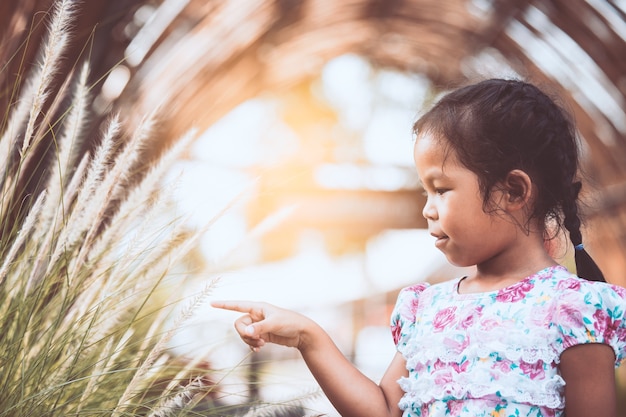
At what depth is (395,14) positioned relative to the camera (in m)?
7.18

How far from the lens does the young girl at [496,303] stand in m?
1.29

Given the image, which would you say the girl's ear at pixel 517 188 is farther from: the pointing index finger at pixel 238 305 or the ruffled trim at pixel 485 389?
the pointing index finger at pixel 238 305

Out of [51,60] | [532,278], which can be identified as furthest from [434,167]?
[51,60]

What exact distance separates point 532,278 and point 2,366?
35.2 inches

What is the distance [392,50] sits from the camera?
8.44m

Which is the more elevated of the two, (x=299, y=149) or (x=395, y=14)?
(x=299, y=149)

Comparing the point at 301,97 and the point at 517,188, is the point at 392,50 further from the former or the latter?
the point at 517,188

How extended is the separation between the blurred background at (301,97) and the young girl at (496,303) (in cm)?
14

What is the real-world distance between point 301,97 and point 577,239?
11479 mm

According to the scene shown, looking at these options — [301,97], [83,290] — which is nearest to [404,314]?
[83,290]

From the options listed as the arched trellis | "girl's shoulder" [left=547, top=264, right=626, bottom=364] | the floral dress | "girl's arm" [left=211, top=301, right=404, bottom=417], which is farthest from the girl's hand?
the arched trellis

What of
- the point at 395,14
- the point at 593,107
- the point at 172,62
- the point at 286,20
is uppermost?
the point at 395,14

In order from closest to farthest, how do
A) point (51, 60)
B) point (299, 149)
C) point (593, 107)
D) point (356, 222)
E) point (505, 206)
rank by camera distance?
point (51, 60) < point (505, 206) < point (593, 107) < point (356, 222) < point (299, 149)

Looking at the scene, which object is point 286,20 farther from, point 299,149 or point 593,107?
point 299,149
